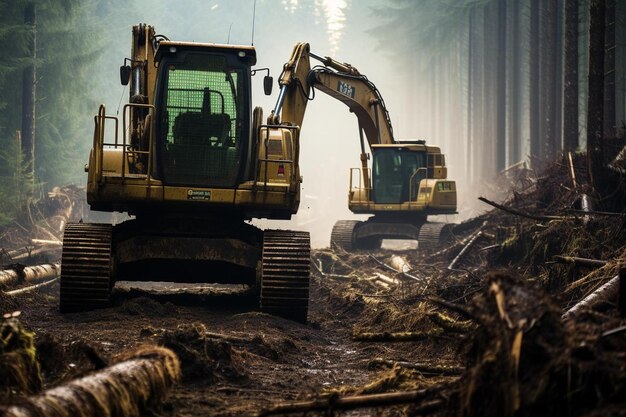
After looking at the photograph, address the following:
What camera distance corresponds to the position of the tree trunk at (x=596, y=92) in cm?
1527

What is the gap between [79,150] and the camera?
4403 cm

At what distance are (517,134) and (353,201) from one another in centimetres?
1958

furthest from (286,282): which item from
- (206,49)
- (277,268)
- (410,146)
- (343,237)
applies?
(343,237)

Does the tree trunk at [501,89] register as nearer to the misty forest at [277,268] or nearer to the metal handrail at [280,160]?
the misty forest at [277,268]

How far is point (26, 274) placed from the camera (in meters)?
15.3

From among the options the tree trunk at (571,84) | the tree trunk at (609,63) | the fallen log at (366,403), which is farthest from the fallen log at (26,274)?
the tree trunk at (571,84)

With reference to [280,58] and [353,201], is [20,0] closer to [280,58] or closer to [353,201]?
[353,201]

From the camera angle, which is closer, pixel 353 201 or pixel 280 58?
pixel 353 201

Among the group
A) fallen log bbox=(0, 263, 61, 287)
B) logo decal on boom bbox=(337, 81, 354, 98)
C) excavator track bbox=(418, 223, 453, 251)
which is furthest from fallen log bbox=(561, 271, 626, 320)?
excavator track bbox=(418, 223, 453, 251)

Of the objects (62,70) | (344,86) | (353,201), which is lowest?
(353,201)

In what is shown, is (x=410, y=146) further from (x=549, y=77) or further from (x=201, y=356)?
(x=201, y=356)

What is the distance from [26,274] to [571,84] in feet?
47.5

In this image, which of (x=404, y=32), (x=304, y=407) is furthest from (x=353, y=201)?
(x=404, y=32)

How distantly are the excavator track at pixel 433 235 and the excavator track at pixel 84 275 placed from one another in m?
13.4
